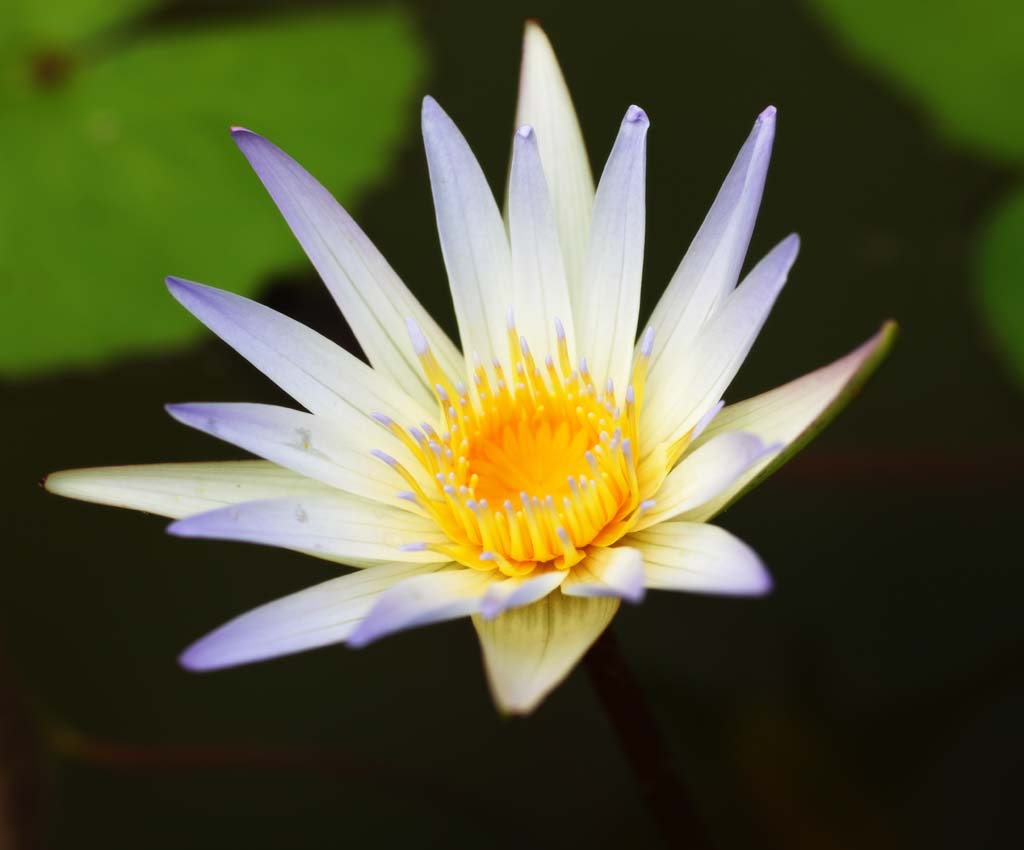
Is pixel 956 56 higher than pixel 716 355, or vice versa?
pixel 956 56

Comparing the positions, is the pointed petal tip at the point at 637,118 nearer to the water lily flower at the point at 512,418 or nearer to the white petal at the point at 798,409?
the water lily flower at the point at 512,418

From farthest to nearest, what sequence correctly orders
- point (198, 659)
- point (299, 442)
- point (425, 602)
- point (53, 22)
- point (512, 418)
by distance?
point (53, 22) → point (512, 418) → point (299, 442) → point (425, 602) → point (198, 659)

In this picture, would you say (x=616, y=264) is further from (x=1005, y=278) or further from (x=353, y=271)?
(x=1005, y=278)

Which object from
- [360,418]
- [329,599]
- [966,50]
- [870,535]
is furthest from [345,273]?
[966,50]

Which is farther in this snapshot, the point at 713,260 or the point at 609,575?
the point at 713,260

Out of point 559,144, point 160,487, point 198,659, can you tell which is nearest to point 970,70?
point 559,144

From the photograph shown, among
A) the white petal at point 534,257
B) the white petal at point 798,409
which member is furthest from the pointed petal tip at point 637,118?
the white petal at point 798,409

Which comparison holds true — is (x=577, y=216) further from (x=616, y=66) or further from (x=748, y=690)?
(x=616, y=66)

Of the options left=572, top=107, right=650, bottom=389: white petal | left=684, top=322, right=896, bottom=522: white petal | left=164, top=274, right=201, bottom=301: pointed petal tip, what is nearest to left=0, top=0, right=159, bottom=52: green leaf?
left=164, top=274, right=201, bottom=301: pointed petal tip
